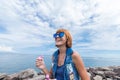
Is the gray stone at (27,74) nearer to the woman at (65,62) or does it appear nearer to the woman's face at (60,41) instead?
the woman at (65,62)

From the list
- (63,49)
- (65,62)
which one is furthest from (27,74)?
(65,62)

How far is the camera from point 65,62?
509 centimetres

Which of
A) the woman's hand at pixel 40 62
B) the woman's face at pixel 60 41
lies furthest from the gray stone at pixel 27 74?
the woman's face at pixel 60 41

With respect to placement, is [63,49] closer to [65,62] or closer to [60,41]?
[60,41]

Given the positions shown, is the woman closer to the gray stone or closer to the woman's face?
the woman's face

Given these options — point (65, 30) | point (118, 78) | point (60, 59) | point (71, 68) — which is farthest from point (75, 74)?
point (118, 78)

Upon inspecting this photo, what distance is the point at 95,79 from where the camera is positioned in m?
14.6

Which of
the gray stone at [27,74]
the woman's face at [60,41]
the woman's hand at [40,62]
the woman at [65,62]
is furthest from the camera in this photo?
the gray stone at [27,74]

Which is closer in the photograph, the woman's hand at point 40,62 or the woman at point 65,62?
the woman at point 65,62

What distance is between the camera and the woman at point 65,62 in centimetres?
503

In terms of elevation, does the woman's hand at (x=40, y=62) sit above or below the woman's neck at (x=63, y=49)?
below

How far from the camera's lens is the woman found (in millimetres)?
5027

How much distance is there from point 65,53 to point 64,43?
0.23 m

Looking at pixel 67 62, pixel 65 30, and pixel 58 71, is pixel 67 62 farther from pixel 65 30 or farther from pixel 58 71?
pixel 65 30
